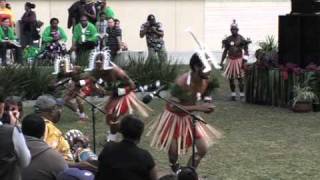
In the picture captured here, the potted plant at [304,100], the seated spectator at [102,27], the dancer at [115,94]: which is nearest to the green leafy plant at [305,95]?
the potted plant at [304,100]

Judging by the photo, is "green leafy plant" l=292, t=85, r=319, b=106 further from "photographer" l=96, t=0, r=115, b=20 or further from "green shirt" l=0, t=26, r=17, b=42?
"green shirt" l=0, t=26, r=17, b=42

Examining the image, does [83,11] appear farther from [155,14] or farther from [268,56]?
[155,14]

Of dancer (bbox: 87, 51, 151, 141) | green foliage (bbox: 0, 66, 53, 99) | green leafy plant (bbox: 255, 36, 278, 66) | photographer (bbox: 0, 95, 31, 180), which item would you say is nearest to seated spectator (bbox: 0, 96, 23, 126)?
photographer (bbox: 0, 95, 31, 180)

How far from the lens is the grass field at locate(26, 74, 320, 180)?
9766 mm

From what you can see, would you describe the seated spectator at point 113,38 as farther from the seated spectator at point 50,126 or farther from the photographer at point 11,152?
the photographer at point 11,152

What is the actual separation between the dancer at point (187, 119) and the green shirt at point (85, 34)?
33.8 feet

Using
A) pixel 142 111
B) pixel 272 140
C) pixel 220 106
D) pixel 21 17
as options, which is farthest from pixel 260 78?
Result: pixel 21 17

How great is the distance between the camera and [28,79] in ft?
52.1

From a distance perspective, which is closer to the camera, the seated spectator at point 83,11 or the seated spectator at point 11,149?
the seated spectator at point 11,149

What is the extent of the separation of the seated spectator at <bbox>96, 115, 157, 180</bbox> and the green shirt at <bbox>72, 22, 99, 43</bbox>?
541 inches

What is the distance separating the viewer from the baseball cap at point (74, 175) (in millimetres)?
5918

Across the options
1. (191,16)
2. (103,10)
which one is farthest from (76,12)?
(191,16)

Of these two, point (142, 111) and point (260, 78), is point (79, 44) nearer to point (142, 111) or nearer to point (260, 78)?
point (260, 78)

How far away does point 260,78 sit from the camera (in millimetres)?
16469
